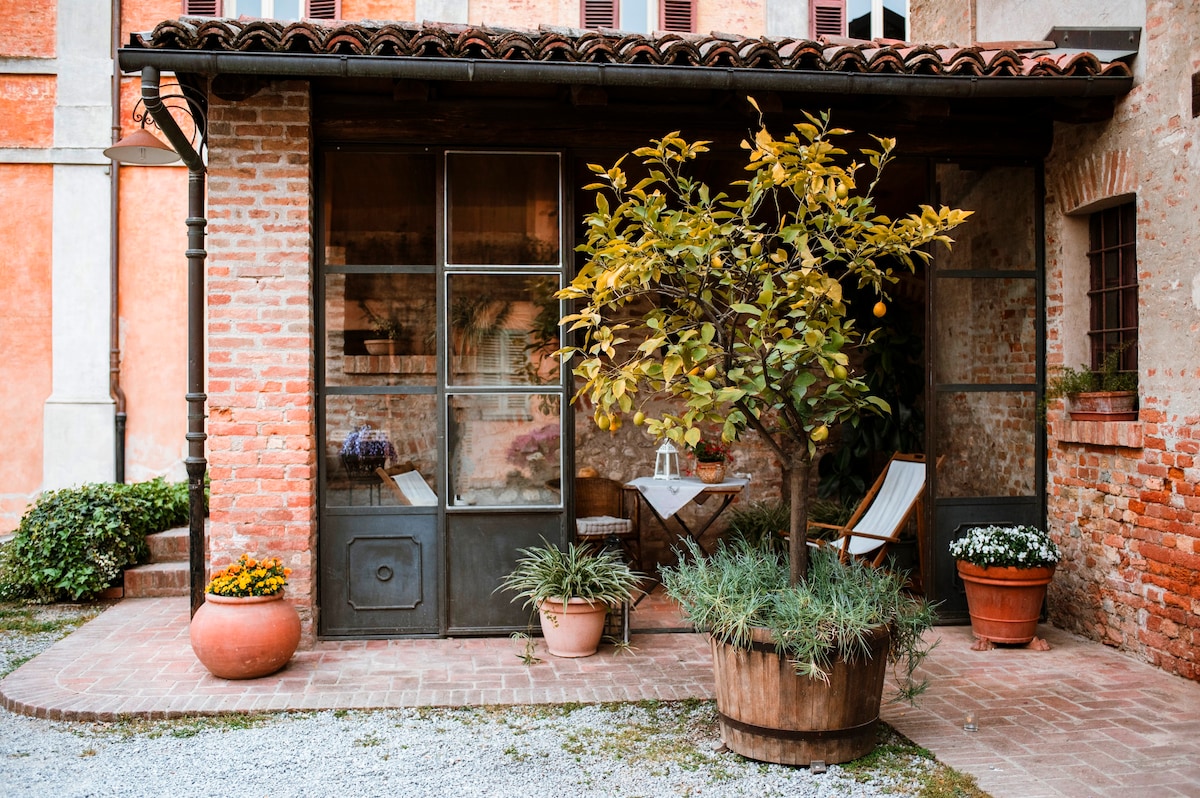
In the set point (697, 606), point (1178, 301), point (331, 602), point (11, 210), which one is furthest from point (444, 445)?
point (11, 210)

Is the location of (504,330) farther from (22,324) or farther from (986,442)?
(22,324)

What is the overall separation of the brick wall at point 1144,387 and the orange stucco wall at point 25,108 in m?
8.93

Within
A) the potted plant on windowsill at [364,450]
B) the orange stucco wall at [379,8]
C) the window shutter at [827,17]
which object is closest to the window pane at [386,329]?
the potted plant on windowsill at [364,450]

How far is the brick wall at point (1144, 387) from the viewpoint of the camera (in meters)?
4.66

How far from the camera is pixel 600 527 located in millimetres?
6441

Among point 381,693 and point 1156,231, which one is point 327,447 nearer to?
point 381,693

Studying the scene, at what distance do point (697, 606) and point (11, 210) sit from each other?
8458mm

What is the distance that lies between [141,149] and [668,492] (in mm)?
4008

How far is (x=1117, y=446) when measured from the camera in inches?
204

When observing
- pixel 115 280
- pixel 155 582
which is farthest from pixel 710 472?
pixel 115 280

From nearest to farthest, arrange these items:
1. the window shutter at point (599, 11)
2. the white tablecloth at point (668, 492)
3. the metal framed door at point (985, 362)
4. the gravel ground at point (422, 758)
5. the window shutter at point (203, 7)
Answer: the gravel ground at point (422, 758) < the metal framed door at point (985, 362) < the white tablecloth at point (668, 492) < the window shutter at point (203, 7) < the window shutter at point (599, 11)

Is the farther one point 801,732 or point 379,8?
point 379,8

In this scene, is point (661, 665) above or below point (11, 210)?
below

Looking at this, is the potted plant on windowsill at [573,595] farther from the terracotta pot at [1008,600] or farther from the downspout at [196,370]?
the terracotta pot at [1008,600]
